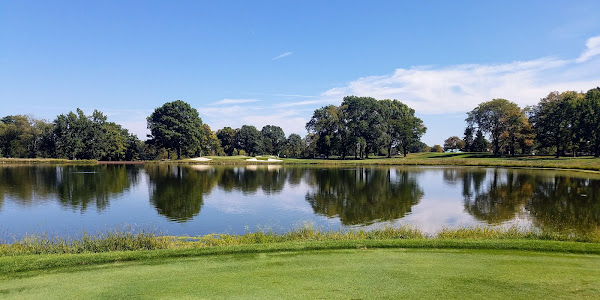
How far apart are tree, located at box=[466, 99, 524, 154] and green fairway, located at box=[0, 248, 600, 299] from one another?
8971 cm

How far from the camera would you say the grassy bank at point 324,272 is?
686cm

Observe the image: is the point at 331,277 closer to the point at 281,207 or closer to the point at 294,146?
the point at 281,207

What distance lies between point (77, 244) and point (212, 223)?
8.32 meters

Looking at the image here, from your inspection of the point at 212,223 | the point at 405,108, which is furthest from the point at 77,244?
the point at 405,108

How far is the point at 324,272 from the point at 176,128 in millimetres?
86500

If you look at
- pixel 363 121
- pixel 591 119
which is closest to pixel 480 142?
pixel 591 119

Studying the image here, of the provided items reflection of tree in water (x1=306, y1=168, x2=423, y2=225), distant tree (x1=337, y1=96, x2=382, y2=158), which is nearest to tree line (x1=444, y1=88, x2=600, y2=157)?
distant tree (x1=337, y1=96, x2=382, y2=158)

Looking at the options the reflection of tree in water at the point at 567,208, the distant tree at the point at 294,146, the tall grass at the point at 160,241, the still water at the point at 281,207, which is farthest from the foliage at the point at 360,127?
the tall grass at the point at 160,241

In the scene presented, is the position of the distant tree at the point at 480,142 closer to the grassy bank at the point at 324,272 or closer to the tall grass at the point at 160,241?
the tall grass at the point at 160,241

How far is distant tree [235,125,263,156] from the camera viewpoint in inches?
4751

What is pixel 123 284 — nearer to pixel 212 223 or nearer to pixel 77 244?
pixel 77 244

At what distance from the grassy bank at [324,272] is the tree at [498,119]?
88731 mm

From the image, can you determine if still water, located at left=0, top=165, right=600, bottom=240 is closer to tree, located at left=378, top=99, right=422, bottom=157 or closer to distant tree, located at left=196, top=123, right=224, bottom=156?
tree, located at left=378, top=99, right=422, bottom=157

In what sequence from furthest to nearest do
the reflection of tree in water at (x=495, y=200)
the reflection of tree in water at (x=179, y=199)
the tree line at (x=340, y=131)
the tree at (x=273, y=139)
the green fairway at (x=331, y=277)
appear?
1. the tree at (x=273, y=139)
2. the tree line at (x=340, y=131)
3. the reflection of tree in water at (x=179, y=199)
4. the reflection of tree in water at (x=495, y=200)
5. the green fairway at (x=331, y=277)
